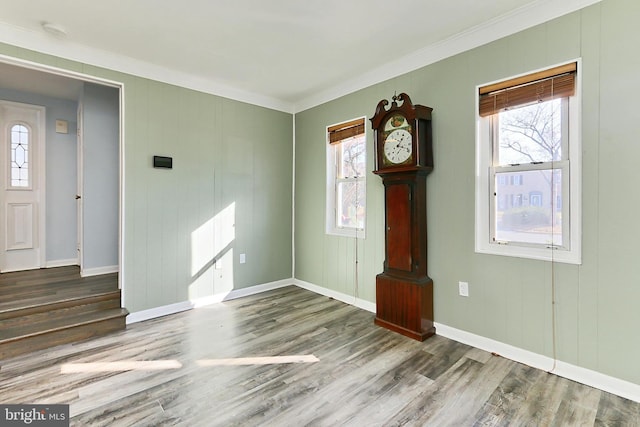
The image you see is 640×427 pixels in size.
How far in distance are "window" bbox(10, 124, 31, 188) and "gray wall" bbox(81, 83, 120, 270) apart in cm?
114

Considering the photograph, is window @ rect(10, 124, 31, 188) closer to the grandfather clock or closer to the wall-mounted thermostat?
the wall-mounted thermostat

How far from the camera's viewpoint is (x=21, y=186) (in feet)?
13.8

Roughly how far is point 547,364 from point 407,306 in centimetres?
104

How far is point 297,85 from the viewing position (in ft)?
12.3

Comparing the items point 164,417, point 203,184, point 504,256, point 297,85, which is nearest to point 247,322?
point 164,417

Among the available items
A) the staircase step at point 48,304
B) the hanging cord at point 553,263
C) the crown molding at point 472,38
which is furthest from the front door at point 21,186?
the hanging cord at point 553,263

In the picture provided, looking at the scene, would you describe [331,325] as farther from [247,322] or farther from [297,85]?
[297,85]

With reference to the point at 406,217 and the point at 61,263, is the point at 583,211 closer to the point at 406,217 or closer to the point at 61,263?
the point at 406,217

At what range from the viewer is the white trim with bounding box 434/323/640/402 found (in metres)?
1.95

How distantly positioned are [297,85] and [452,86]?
1801 mm

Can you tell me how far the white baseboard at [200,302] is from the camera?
3.20 metres

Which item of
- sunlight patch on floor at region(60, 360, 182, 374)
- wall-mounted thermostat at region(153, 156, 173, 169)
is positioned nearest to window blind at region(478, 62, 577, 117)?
wall-mounted thermostat at region(153, 156, 173, 169)

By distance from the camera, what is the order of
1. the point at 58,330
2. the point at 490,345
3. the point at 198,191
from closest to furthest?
the point at 490,345, the point at 58,330, the point at 198,191

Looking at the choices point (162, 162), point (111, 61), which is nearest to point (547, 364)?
point (162, 162)
